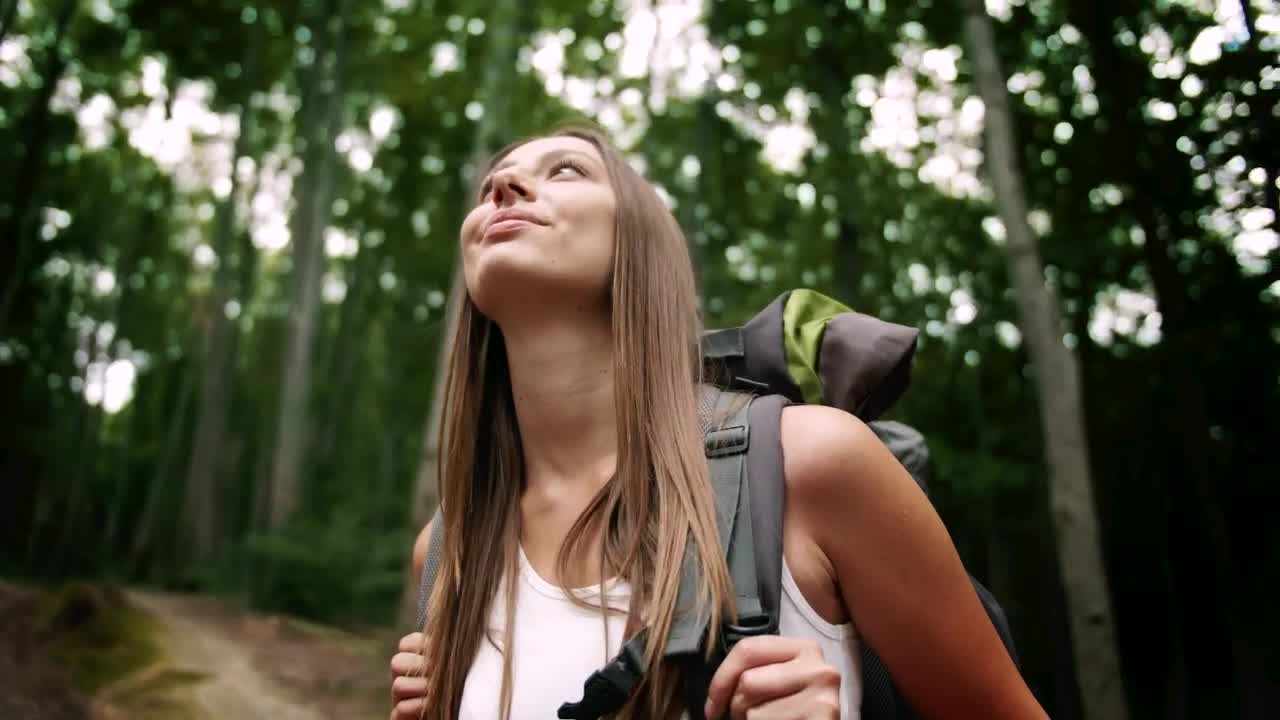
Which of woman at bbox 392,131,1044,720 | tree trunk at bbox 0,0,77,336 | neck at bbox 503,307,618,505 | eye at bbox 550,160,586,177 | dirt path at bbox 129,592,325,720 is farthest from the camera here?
tree trunk at bbox 0,0,77,336

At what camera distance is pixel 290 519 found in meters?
13.5

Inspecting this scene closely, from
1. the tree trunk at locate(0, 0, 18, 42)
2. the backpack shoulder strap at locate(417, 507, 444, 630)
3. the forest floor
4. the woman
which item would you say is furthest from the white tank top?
the tree trunk at locate(0, 0, 18, 42)

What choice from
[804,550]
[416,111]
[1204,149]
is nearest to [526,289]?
[804,550]

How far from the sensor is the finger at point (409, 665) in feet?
5.48

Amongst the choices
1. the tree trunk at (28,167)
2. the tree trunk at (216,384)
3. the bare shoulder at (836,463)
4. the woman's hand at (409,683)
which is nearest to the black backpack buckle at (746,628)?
the bare shoulder at (836,463)

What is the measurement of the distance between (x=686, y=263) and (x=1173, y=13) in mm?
4500

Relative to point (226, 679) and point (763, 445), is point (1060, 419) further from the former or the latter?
point (226, 679)

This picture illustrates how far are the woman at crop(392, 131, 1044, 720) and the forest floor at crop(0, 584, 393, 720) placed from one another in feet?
19.6

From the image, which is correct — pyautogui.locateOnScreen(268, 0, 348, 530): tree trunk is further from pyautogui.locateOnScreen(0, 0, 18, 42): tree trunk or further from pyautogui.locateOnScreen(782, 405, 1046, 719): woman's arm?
pyautogui.locateOnScreen(782, 405, 1046, 719): woman's arm

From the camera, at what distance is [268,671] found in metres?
9.23

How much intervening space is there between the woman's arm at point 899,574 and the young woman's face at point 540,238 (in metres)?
0.59

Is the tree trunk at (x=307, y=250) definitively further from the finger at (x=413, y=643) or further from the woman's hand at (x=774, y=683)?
the woman's hand at (x=774, y=683)

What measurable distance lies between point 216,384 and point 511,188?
55.9ft

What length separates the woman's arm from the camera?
1.38 metres
